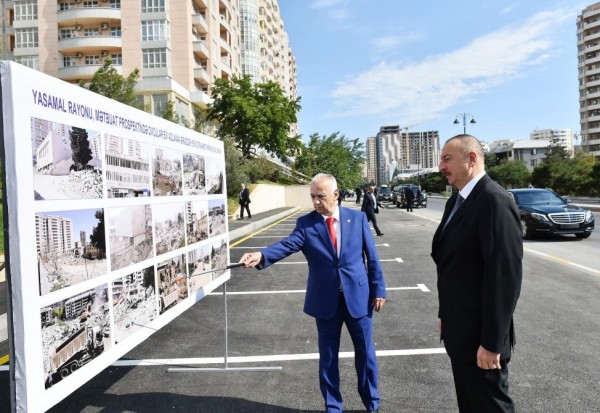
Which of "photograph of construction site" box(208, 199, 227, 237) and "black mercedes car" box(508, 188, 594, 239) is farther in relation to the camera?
"black mercedes car" box(508, 188, 594, 239)

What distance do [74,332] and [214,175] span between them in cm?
259

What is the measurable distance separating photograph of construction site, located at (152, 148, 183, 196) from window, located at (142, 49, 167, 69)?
42.4 meters

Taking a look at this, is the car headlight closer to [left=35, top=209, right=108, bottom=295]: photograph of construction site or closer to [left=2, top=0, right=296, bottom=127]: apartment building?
[left=35, top=209, right=108, bottom=295]: photograph of construction site

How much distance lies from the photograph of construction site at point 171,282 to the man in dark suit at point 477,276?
222cm

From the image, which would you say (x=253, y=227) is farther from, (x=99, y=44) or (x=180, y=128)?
(x=99, y=44)

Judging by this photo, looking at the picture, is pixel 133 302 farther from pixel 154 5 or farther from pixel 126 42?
pixel 126 42

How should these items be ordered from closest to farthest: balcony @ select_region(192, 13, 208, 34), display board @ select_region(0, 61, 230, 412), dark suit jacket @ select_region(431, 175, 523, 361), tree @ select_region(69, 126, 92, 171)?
1. dark suit jacket @ select_region(431, 175, 523, 361)
2. display board @ select_region(0, 61, 230, 412)
3. tree @ select_region(69, 126, 92, 171)
4. balcony @ select_region(192, 13, 208, 34)

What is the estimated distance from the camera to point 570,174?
187ft

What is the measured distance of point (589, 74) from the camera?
334 ft

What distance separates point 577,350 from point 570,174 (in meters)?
61.2

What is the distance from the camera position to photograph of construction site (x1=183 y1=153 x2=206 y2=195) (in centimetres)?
421

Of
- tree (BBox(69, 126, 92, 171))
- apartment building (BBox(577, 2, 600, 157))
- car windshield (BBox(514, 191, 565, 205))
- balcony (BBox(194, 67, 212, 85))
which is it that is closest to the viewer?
tree (BBox(69, 126, 92, 171))

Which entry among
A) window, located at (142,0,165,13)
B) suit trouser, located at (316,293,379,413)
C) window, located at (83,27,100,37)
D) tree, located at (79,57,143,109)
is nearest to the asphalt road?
suit trouser, located at (316,293,379,413)

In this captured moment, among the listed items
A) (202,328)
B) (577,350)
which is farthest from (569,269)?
(202,328)
